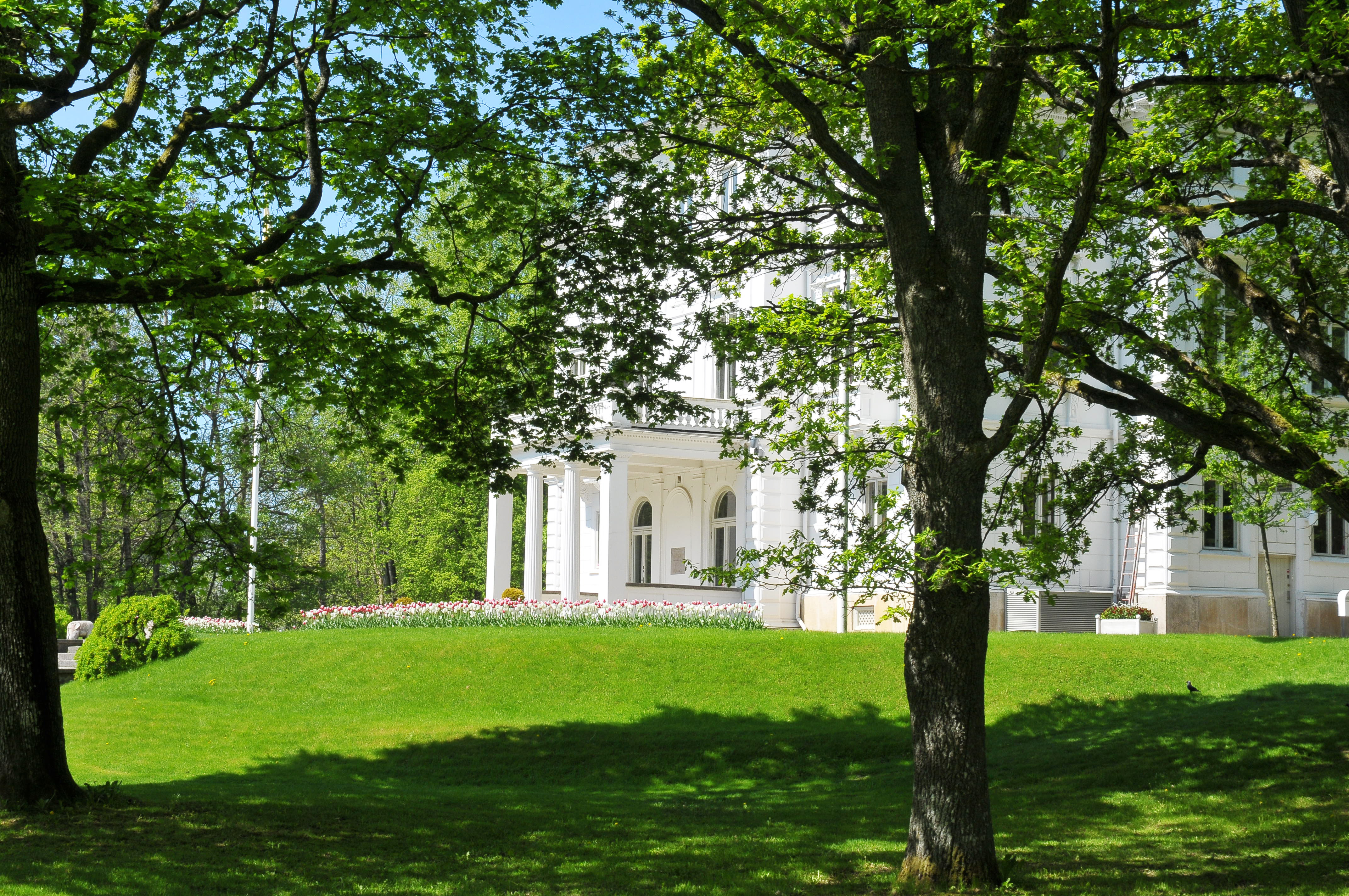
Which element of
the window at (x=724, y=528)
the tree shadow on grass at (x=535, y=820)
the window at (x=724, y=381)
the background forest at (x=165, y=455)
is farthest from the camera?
the window at (x=724, y=528)

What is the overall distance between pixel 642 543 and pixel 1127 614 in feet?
52.8

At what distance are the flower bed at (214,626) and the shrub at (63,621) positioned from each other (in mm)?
3537

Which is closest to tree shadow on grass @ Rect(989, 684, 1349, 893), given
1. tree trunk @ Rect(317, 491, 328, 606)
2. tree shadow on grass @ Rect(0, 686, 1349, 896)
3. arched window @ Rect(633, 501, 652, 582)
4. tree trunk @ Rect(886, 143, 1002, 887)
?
tree shadow on grass @ Rect(0, 686, 1349, 896)

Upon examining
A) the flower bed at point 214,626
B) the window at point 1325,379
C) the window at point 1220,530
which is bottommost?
the flower bed at point 214,626

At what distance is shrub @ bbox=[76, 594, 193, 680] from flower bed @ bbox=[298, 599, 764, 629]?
3.71 meters

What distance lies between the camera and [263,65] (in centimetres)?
1356

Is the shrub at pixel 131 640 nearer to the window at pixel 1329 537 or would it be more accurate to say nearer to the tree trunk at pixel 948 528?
the tree trunk at pixel 948 528

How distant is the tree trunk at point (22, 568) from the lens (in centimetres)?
1107

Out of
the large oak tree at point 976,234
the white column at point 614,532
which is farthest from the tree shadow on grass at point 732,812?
the white column at point 614,532

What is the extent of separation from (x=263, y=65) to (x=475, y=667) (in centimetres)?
1075

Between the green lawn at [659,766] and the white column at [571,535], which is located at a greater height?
the white column at [571,535]

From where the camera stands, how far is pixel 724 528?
3425 centimetres

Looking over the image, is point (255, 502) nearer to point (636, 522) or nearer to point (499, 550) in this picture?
point (499, 550)

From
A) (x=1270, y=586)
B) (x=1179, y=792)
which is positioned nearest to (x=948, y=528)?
(x=1179, y=792)
